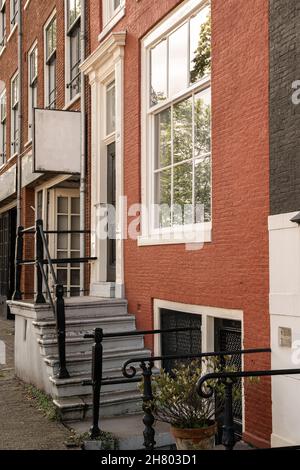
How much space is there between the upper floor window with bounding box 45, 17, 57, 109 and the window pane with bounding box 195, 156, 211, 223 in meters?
6.62

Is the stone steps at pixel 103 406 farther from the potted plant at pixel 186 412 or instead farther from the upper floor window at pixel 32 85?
the upper floor window at pixel 32 85

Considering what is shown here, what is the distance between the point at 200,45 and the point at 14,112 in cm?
1099

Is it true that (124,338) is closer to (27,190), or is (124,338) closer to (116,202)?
(116,202)

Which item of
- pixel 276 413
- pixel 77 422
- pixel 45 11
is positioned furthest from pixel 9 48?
pixel 276 413

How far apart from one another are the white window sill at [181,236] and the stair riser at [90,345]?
48.0 inches

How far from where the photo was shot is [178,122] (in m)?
7.42

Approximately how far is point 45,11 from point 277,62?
30.3 ft

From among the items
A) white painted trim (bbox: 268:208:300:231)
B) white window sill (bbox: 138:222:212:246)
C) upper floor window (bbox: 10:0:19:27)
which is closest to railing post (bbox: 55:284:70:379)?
white window sill (bbox: 138:222:212:246)

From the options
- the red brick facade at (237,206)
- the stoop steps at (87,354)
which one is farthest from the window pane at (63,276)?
the red brick facade at (237,206)

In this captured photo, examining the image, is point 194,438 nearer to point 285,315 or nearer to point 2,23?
point 285,315

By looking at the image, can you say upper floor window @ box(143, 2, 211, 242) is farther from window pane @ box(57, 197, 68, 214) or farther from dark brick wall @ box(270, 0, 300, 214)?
window pane @ box(57, 197, 68, 214)

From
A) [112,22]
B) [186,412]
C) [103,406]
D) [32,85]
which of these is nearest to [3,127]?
[32,85]

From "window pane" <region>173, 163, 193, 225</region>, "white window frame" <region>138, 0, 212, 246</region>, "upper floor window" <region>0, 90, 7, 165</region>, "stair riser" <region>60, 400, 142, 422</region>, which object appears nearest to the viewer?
"stair riser" <region>60, 400, 142, 422</region>

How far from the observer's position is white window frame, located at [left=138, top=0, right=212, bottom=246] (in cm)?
692
